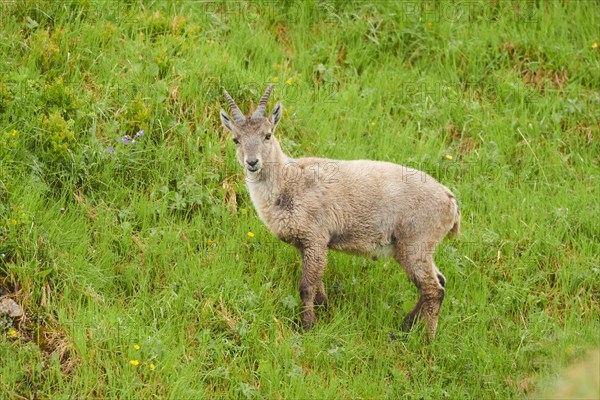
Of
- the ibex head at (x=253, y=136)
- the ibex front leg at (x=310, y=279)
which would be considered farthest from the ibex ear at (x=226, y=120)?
the ibex front leg at (x=310, y=279)

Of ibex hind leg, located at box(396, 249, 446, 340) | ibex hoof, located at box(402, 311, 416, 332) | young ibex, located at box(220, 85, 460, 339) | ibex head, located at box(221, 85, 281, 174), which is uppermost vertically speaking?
ibex head, located at box(221, 85, 281, 174)

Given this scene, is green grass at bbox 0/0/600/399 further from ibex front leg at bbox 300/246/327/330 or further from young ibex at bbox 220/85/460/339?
young ibex at bbox 220/85/460/339

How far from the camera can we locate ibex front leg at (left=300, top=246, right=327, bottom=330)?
9172 millimetres

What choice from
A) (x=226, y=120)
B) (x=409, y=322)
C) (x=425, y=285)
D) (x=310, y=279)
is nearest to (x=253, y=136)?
(x=226, y=120)

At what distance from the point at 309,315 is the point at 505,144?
423 centimetres

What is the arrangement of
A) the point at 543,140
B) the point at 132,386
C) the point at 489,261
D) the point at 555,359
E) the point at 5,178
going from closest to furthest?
the point at 132,386 < the point at 555,359 < the point at 5,178 < the point at 489,261 < the point at 543,140

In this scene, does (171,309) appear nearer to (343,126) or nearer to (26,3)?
(343,126)

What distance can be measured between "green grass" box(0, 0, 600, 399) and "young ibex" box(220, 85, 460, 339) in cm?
42

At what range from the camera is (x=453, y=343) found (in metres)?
9.24

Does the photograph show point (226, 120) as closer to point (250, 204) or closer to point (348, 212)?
point (250, 204)

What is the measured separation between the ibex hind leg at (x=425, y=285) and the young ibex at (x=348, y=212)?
1 cm

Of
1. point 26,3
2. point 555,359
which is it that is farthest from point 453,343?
point 26,3

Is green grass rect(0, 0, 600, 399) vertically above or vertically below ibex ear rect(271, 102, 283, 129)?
below

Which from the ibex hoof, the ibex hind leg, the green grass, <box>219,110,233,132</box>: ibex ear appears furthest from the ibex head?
the ibex hoof
